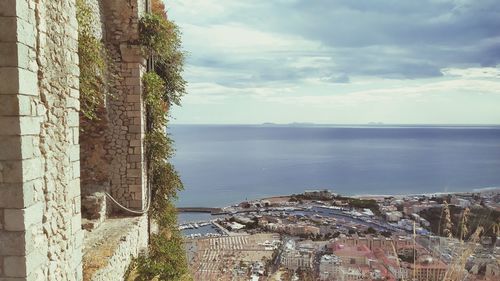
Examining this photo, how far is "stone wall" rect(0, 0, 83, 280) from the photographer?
2.97m

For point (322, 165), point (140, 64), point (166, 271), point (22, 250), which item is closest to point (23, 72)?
point (22, 250)

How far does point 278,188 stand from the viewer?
5953 centimetres

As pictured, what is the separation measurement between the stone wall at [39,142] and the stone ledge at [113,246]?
1279mm

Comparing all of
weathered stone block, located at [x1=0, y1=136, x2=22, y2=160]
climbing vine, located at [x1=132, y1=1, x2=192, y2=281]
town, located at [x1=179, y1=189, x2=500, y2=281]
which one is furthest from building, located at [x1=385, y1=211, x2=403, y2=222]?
weathered stone block, located at [x1=0, y1=136, x2=22, y2=160]

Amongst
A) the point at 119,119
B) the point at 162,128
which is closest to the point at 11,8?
the point at 119,119

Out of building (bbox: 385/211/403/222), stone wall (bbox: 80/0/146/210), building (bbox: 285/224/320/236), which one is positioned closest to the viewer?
stone wall (bbox: 80/0/146/210)

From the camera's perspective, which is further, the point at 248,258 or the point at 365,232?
the point at 365,232

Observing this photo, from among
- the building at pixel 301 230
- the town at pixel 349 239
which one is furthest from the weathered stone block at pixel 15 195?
the building at pixel 301 230

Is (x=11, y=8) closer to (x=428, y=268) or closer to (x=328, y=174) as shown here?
(x=428, y=268)

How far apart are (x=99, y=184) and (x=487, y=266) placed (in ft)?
22.5

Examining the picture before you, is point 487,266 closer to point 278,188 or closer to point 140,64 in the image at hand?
point 140,64

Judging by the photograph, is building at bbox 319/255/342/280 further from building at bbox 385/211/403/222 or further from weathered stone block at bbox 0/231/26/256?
building at bbox 385/211/403/222

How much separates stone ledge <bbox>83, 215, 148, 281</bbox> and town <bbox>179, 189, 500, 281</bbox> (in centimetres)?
310

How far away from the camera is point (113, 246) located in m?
6.34
